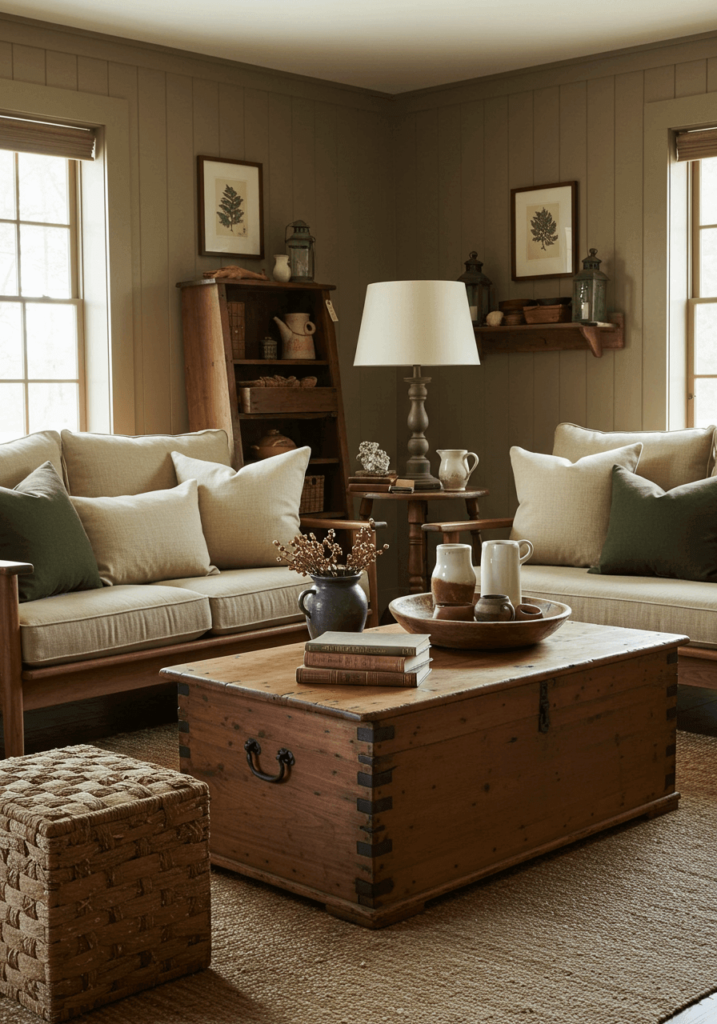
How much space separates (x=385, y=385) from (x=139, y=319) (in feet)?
5.08

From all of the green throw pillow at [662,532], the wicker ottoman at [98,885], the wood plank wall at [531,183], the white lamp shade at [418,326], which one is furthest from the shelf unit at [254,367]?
the wicker ottoman at [98,885]

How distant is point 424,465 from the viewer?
5133 mm

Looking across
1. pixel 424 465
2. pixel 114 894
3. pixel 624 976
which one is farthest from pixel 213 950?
pixel 424 465

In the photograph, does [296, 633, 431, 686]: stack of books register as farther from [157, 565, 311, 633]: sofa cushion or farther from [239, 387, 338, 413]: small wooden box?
[239, 387, 338, 413]: small wooden box

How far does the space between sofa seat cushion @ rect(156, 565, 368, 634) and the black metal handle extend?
1371 millimetres

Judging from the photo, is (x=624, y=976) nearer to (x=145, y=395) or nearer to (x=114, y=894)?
Answer: (x=114, y=894)

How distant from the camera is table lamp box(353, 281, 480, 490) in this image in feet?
15.7

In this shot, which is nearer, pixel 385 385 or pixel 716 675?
pixel 716 675

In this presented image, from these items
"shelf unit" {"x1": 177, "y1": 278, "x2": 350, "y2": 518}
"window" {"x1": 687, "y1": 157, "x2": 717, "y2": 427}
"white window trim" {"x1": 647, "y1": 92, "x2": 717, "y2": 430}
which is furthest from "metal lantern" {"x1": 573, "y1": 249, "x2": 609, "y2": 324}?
"shelf unit" {"x1": 177, "y1": 278, "x2": 350, "y2": 518}

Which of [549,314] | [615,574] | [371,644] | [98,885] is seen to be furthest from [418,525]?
[98,885]

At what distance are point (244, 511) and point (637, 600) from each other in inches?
58.2

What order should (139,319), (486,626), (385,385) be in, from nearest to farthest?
(486,626) < (139,319) < (385,385)

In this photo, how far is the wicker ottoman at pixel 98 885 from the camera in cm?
204

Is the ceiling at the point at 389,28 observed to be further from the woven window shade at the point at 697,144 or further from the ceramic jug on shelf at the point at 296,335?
the ceramic jug on shelf at the point at 296,335
